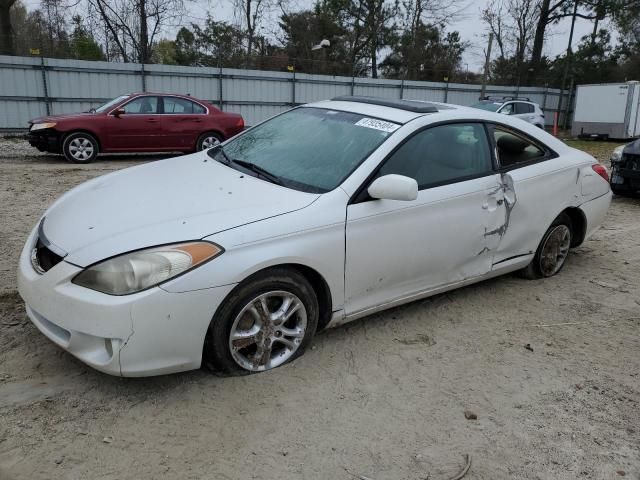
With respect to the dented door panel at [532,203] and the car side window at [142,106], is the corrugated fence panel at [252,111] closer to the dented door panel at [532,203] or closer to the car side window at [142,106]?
the car side window at [142,106]

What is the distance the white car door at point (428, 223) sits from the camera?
3312mm

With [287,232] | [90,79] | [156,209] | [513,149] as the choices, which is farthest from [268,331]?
[90,79]

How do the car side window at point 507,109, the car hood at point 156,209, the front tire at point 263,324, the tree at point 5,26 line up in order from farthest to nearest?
the tree at point 5,26 → the car side window at point 507,109 → the front tire at point 263,324 → the car hood at point 156,209

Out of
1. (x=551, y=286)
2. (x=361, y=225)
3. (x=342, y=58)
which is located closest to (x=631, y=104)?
(x=342, y=58)

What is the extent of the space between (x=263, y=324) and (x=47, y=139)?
9.51 metres

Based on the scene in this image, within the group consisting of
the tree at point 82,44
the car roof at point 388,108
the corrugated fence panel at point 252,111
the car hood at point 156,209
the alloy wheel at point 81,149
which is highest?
the tree at point 82,44

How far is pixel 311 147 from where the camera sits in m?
3.72

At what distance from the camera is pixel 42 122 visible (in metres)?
10.8

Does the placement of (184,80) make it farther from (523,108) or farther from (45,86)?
(523,108)

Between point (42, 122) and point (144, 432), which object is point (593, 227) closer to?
point (144, 432)

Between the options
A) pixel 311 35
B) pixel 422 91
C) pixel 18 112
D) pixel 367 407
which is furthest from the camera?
pixel 311 35

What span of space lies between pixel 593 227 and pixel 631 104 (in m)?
21.4

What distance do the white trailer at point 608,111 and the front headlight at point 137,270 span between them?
988 inches

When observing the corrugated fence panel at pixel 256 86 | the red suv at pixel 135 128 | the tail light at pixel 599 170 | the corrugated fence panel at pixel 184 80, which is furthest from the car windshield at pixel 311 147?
the corrugated fence panel at pixel 256 86
